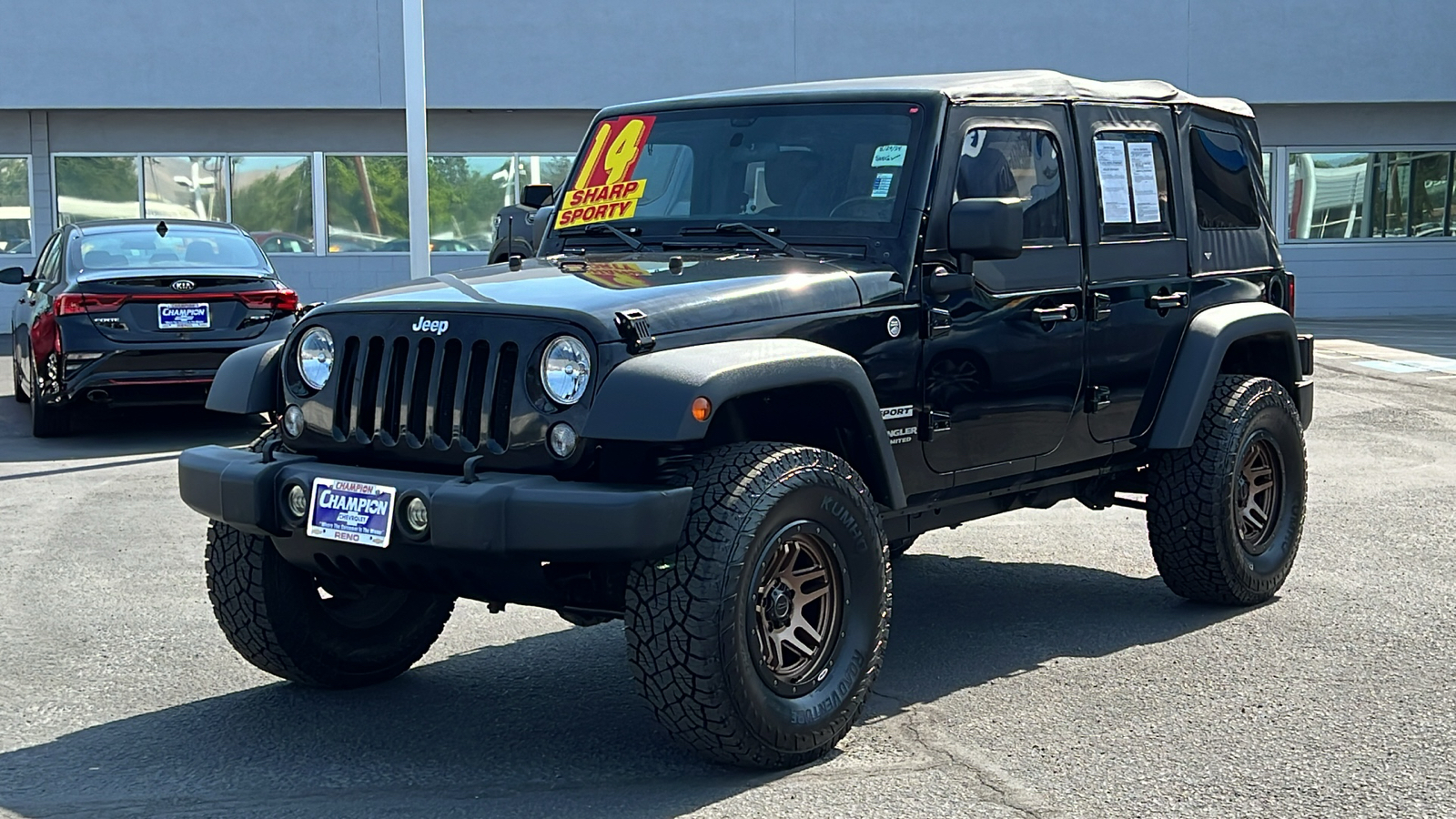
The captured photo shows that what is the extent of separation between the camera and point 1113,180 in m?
6.38

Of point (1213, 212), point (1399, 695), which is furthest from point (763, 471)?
point (1213, 212)

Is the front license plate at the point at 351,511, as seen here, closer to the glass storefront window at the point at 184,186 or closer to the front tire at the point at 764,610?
the front tire at the point at 764,610

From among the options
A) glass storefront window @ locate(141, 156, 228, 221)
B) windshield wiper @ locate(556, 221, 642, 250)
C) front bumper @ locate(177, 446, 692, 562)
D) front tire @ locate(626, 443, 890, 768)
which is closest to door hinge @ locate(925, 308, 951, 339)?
front tire @ locate(626, 443, 890, 768)

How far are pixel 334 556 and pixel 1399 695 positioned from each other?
10.8 ft

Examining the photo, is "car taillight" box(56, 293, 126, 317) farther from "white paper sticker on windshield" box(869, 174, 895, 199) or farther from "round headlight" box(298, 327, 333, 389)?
"white paper sticker on windshield" box(869, 174, 895, 199)

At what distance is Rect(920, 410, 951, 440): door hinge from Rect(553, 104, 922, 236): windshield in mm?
597

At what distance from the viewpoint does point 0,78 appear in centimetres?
2205

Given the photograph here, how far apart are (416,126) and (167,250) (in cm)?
216

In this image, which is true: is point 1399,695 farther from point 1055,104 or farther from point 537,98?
point 537,98

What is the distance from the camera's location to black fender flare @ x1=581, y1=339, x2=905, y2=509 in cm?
428

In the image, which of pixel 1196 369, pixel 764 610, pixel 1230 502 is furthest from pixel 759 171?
pixel 1230 502

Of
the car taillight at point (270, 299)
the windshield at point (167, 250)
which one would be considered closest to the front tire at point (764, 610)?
the car taillight at point (270, 299)

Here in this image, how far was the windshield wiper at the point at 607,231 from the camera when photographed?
19.4ft

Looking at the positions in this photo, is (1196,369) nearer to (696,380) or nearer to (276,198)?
(696,380)
